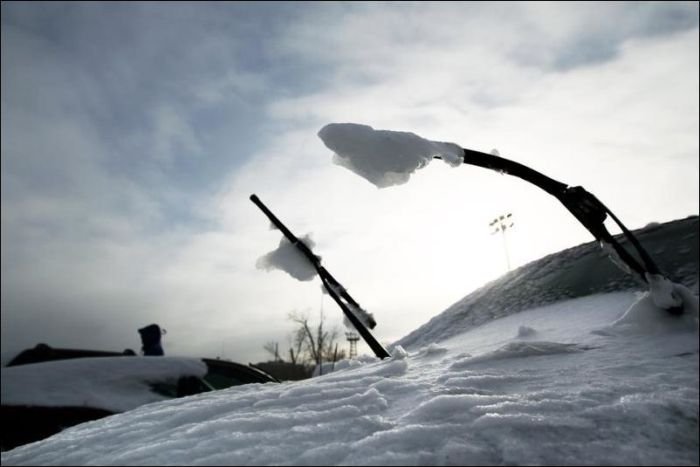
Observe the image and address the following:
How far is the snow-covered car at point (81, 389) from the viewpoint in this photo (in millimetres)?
4266

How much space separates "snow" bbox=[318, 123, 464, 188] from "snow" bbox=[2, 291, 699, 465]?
0.98 meters

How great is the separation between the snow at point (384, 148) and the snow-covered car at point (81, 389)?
419 centimetres

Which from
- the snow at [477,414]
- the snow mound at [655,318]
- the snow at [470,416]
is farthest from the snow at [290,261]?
the snow mound at [655,318]

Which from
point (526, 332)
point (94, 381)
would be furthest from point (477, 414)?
point (94, 381)

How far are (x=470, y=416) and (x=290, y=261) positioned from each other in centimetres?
192

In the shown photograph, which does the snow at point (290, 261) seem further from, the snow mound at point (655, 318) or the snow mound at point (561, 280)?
the snow mound at point (655, 318)

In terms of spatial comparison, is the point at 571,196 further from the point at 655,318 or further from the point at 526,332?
the point at 526,332

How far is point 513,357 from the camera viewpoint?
1.98m

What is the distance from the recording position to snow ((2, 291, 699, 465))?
1.09 m

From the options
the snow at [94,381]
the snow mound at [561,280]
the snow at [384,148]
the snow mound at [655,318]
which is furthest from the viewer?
the snow at [94,381]

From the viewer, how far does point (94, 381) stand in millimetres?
4648

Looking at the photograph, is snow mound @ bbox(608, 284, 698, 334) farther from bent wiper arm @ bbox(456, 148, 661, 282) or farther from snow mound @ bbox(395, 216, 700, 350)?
snow mound @ bbox(395, 216, 700, 350)

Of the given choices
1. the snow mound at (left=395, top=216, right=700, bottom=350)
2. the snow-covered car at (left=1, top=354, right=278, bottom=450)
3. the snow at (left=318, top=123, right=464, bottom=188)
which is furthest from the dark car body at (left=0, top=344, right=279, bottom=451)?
the snow at (left=318, top=123, right=464, bottom=188)

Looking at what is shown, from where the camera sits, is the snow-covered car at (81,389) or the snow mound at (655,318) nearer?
the snow mound at (655,318)
